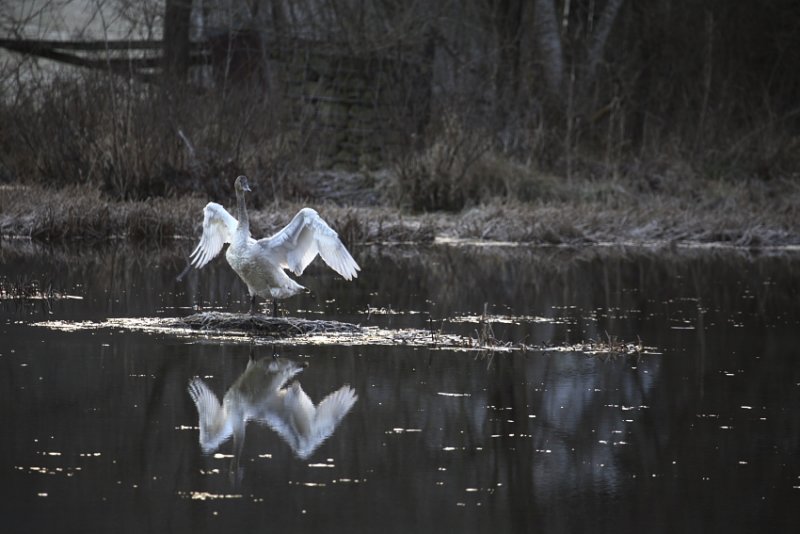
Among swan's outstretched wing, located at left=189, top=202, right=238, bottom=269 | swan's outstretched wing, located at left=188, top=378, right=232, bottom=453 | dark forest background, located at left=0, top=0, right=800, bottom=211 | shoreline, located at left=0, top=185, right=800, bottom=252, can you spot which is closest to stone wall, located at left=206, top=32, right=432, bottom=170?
dark forest background, located at left=0, top=0, right=800, bottom=211

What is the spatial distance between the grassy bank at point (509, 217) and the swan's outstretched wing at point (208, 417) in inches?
397

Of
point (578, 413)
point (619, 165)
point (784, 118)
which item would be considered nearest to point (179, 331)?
point (578, 413)

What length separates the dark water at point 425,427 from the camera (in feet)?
16.7

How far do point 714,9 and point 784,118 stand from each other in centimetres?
444

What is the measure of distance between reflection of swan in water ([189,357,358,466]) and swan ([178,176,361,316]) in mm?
1688

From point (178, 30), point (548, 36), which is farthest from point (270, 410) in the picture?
point (548, 36)

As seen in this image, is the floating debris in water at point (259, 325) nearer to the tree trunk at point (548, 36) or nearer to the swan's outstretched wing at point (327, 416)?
the swan's outstretched wing at point (327, 416)

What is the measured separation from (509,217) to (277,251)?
1050 centimetres

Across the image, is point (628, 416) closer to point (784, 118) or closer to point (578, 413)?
point (578, 413)

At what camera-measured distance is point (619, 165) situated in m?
25.0

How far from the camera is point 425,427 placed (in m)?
6.62

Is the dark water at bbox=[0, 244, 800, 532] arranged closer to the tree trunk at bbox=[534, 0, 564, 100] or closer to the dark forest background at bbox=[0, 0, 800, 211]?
the dark forest background at bbox=[0, 0, 800, 211]

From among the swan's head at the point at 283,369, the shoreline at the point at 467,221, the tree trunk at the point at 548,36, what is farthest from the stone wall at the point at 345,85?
the swan's head at the point at 283,369

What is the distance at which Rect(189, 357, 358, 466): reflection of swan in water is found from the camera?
20.5 ft
